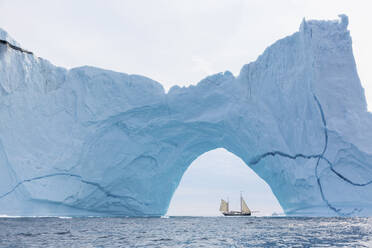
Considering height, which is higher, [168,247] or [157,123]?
[157,123]

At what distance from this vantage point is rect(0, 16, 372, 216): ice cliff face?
18734mm

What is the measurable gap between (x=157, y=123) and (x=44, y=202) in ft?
23.3

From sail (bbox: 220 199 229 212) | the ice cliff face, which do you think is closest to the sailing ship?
sail (bbox: 220 199 229 212)

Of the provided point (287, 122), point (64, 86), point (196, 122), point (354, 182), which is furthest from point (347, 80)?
point (64, 86)

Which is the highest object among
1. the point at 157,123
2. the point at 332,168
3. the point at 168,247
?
Result: the point at 157,123

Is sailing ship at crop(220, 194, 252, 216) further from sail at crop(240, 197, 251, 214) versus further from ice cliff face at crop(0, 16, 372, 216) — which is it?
ice cliff face at crop(0, 16, 372, 216)

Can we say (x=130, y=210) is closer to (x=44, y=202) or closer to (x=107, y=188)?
(x=107, y=188)

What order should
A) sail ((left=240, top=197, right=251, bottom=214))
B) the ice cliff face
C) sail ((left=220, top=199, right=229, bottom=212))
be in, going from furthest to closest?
sail ((left=220, top=199, right=229, bottom=212)), sail ((left=240, top=197, right=251, bottom=214)), the ice cliff face

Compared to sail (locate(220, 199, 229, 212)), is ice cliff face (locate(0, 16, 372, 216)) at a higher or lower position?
higher

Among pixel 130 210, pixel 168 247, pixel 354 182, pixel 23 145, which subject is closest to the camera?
pixel 168 247

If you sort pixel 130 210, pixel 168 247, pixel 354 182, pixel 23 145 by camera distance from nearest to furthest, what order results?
pixel 168 247 → pixel 354 182 → pixel 23 145 → pixel 130 210

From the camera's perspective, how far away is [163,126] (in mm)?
21531

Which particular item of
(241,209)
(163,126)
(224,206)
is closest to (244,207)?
(241,209)

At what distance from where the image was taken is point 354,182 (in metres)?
17.8
